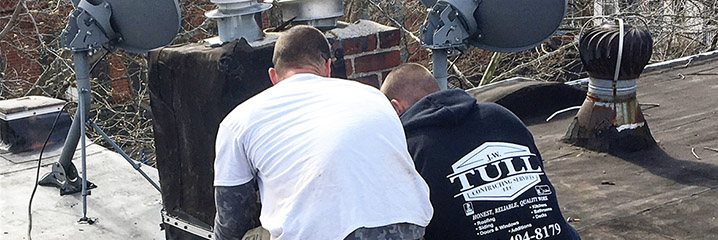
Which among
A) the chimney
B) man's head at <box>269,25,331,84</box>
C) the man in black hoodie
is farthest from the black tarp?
the chimney

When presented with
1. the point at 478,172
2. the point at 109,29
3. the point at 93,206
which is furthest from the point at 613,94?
the point at 93,206

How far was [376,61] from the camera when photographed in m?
3.96

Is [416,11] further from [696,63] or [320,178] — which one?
[320,178]

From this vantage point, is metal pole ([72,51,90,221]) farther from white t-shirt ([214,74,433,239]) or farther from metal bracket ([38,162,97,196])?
white t-shirt ([214,74,433,239])

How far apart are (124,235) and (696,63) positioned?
18.8ft

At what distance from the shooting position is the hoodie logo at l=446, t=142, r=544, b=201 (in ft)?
8.97

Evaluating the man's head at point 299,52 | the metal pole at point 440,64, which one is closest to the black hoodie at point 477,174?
the man's head at point 299,52

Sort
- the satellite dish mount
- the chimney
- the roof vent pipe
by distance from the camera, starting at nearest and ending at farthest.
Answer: the roof vent pipe
the satellite dish mount
the chimney

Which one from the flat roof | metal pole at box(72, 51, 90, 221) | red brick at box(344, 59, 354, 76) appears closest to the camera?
red brick at box(344, 59, 354, 76)

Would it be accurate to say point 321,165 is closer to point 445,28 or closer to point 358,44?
point 445,28

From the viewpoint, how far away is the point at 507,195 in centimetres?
274

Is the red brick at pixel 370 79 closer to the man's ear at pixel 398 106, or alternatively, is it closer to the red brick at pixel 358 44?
the red brick at pixel 358 44

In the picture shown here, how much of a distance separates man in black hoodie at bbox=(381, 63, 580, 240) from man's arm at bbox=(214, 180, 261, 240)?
56 centimetres

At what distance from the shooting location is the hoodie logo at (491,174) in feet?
8.97
